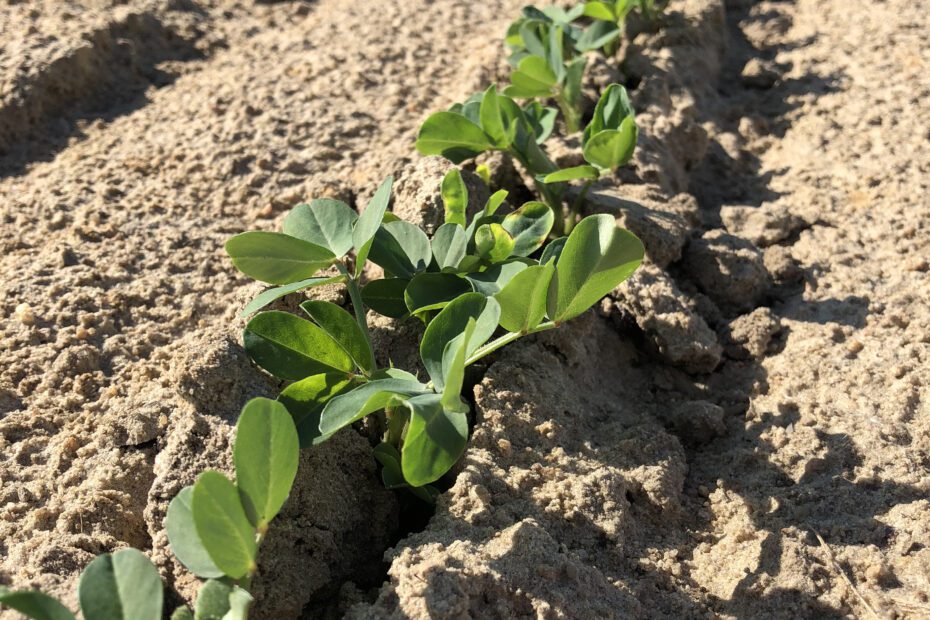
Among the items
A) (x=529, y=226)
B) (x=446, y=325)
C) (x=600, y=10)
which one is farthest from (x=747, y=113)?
(x=446, y=325)

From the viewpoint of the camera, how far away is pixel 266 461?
111 centimetres

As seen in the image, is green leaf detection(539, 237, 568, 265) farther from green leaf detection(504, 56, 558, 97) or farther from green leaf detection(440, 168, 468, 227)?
green leaf detection(504, 56, 558, 97)

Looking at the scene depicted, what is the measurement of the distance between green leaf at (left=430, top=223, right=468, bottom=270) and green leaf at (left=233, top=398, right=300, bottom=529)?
0.47 metres

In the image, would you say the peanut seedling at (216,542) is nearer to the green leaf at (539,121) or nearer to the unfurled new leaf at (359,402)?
the unfurled new leaf at (359,402)

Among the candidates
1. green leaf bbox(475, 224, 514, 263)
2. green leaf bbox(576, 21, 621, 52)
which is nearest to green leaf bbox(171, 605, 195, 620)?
green leaf bbox(475, 224, 514, 263)

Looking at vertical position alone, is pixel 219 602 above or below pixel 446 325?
below

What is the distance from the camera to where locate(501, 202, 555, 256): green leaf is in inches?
62.3

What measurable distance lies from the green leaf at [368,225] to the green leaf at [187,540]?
43cm

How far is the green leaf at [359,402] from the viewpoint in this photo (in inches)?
46.3

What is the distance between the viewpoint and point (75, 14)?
258cm

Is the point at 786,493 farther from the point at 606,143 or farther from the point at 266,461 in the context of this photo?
the point at 266,461

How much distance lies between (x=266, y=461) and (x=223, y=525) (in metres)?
0.09

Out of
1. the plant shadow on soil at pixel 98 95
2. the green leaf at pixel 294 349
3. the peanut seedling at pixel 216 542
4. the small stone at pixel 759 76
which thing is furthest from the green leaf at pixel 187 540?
the small stone at pixel 759 76

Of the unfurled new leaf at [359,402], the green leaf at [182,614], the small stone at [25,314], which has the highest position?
the unfurled new leaf at [359,402]
